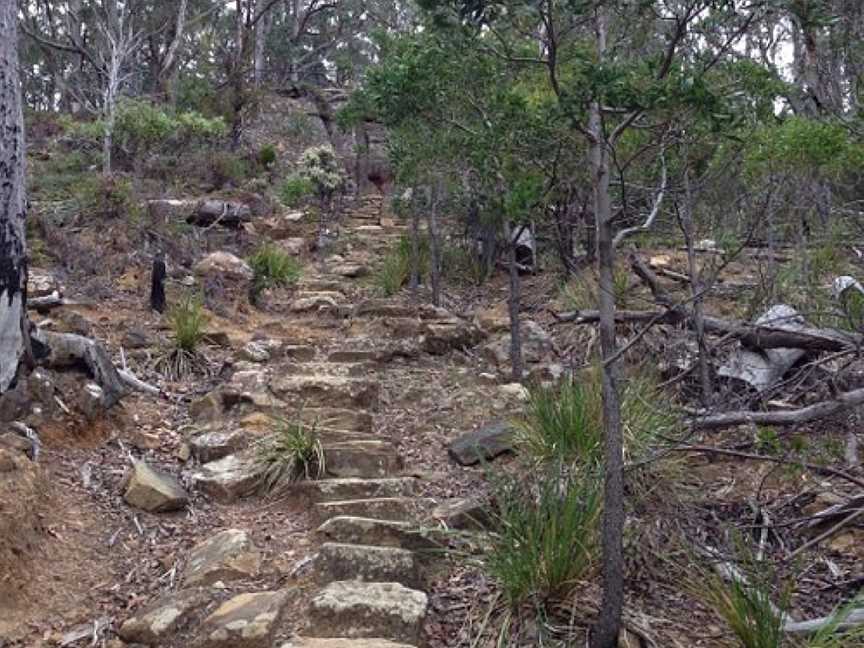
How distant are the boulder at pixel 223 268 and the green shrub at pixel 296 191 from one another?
455 centimetres

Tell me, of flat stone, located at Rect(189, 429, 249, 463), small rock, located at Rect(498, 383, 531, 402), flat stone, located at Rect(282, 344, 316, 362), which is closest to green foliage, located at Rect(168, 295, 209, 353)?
flat stone, located at Rect(282, 344, 316, 362)

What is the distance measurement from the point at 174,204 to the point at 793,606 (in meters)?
9.82

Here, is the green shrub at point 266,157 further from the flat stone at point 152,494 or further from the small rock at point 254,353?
the flat stone at point 152,494

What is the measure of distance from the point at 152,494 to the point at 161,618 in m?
1.10

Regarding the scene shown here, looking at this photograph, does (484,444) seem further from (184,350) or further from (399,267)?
(399,267)

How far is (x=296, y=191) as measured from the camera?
14242 mm

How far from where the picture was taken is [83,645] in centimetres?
319

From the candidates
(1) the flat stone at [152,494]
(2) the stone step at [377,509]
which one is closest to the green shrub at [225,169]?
(1) the flat stone at [152,494]

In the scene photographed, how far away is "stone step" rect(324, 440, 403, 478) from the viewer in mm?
4594

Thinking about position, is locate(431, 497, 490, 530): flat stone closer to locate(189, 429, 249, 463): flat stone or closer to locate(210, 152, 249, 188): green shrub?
locate(189, 429, 249, 463): flat stone

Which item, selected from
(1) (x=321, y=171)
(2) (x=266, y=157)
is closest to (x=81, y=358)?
(1) (x=321, y=171)

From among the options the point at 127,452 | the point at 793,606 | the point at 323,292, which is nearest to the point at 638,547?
the point at 793,606

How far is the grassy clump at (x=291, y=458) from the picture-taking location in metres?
4.53

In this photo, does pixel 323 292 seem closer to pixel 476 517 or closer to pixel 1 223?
pixel 1 223
